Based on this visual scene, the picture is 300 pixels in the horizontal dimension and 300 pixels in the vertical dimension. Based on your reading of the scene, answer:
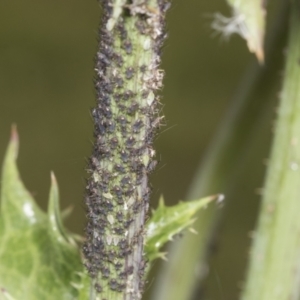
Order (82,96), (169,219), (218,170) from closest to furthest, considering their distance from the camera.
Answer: (169,219) → (218,170) → (82,96)

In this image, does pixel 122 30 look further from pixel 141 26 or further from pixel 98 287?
pixel 98 287

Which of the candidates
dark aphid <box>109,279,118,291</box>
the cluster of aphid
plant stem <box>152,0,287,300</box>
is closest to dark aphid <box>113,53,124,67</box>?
the cluster of aphid

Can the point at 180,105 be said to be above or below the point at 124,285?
above

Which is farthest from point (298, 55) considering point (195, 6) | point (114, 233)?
point (195, 6)

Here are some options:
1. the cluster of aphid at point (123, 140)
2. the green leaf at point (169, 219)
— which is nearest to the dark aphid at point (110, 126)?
the cluster of aphid at point (123, 140)

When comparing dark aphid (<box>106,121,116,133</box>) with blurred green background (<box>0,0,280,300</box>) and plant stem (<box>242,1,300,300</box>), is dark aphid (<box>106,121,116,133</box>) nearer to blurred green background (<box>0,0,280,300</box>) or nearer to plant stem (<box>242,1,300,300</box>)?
plant stem (<box>242,1,300,300</box>)

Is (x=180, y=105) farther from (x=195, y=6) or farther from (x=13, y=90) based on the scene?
(x=13, y=90)

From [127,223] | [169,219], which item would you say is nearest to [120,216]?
[127,223]
